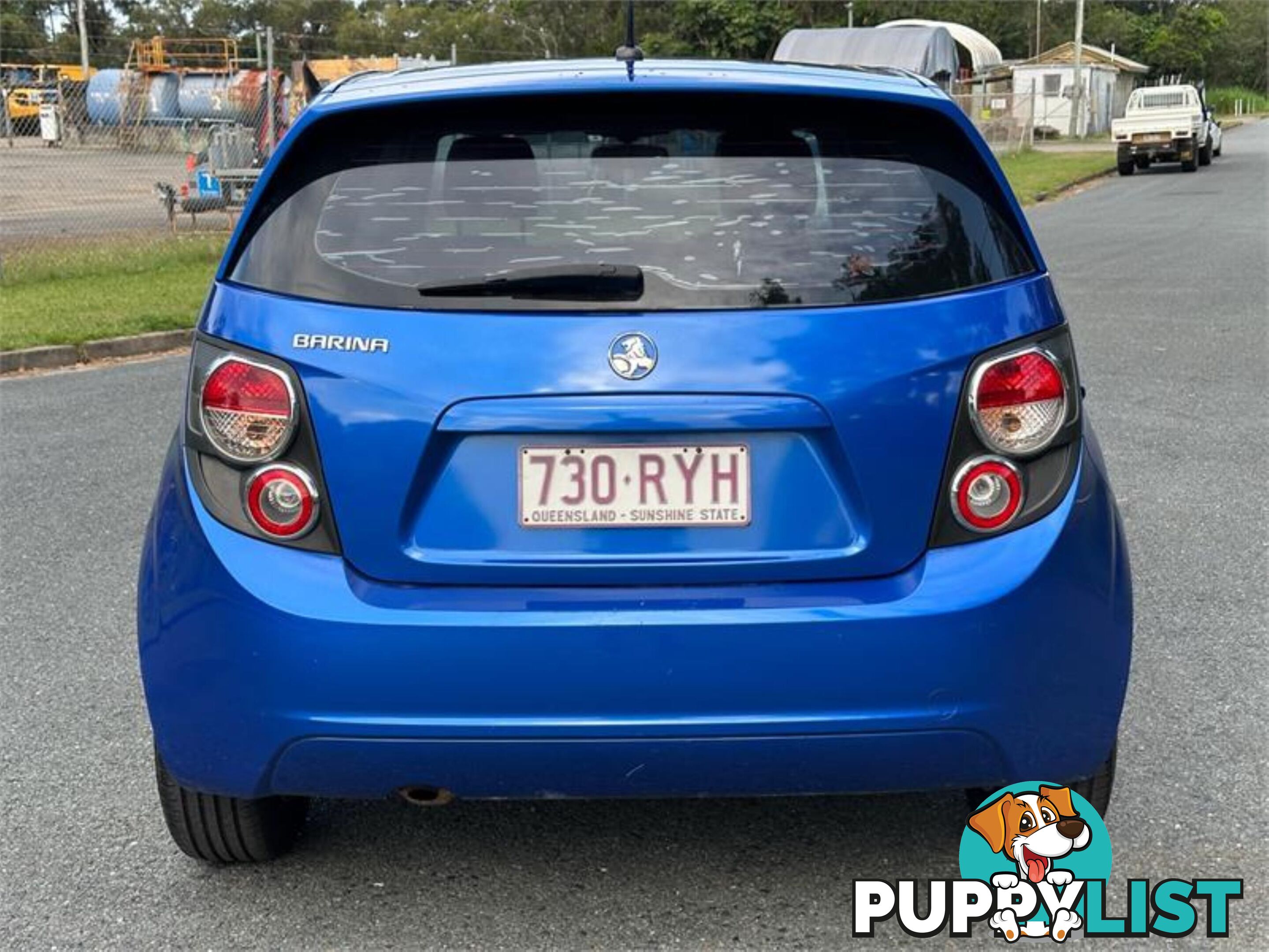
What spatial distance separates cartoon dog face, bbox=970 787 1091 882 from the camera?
3105 mm

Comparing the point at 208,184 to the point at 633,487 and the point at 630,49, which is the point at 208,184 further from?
the point at 633,487

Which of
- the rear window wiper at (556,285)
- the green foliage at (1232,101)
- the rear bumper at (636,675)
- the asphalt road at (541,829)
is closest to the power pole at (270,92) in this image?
the asphalt road at (541,829)

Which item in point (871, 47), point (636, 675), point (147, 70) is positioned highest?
point (871, 47)

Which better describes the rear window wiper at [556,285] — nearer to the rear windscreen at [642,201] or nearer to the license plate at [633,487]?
the rear windscreen at [642,201]

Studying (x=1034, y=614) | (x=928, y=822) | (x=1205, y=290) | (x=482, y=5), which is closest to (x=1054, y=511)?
(x=1034, y=614)

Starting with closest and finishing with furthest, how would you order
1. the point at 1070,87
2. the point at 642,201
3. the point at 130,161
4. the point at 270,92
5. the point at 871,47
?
1. the point at 642,201
2. the point at 270,92
3. the point at 130,161
4. the point at 871,47
5. the point at 1070,87

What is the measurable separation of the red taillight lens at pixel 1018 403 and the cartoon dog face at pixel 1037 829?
75 cm

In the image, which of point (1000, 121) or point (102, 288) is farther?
point (1000, 121)

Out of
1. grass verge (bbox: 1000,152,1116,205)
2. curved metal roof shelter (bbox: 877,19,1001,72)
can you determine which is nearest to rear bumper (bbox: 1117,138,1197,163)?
grass verge (bbox: 1000,152,1116,205)

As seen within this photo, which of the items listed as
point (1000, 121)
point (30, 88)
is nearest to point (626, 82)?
point (30, 88)

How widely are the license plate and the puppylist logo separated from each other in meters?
0.89

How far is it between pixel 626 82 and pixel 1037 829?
1.70 metres

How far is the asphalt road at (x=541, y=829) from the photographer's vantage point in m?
3.09

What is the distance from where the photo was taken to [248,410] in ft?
9.21
